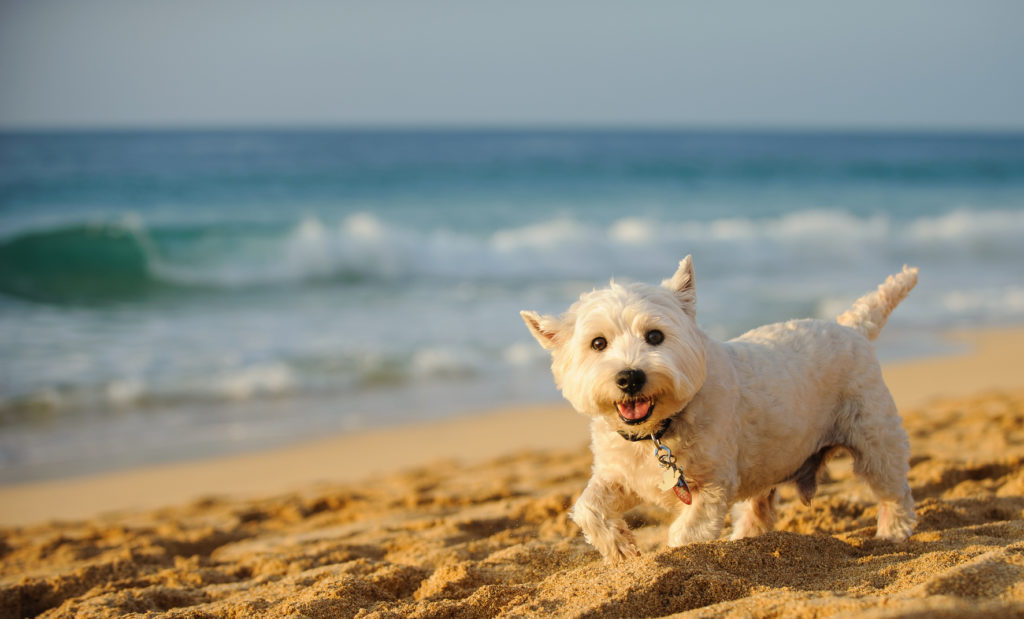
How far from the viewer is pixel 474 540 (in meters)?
4.68

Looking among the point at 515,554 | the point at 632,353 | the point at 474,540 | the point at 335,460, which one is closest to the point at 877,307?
the point at 632,353

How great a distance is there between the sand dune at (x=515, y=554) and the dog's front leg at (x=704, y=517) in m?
0.13

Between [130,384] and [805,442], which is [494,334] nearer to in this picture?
[130,384]

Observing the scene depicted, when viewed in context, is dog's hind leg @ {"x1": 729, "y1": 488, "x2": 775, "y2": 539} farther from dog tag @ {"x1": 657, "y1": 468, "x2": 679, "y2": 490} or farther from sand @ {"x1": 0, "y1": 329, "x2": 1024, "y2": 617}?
dog tag @ {"x1": 657, "y1": 468, "x2": 679, "y2": 490}

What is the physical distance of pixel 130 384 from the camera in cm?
916

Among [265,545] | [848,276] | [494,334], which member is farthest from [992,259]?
[265,545]

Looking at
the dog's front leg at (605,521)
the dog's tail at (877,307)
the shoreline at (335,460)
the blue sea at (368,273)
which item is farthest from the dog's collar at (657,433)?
→ the blue sea at (368,273)

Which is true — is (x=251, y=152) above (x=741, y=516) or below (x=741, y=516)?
above

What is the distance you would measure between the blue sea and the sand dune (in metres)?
2.32

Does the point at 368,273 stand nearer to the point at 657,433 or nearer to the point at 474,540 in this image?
the point at 474,540

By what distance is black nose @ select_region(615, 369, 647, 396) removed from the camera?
313 centimetres

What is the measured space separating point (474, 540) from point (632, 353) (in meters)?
1.91

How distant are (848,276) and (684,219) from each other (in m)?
7.95

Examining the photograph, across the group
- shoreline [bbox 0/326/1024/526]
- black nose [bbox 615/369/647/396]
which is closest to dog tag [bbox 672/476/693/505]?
black nose [bbox 615/369/647/396]
